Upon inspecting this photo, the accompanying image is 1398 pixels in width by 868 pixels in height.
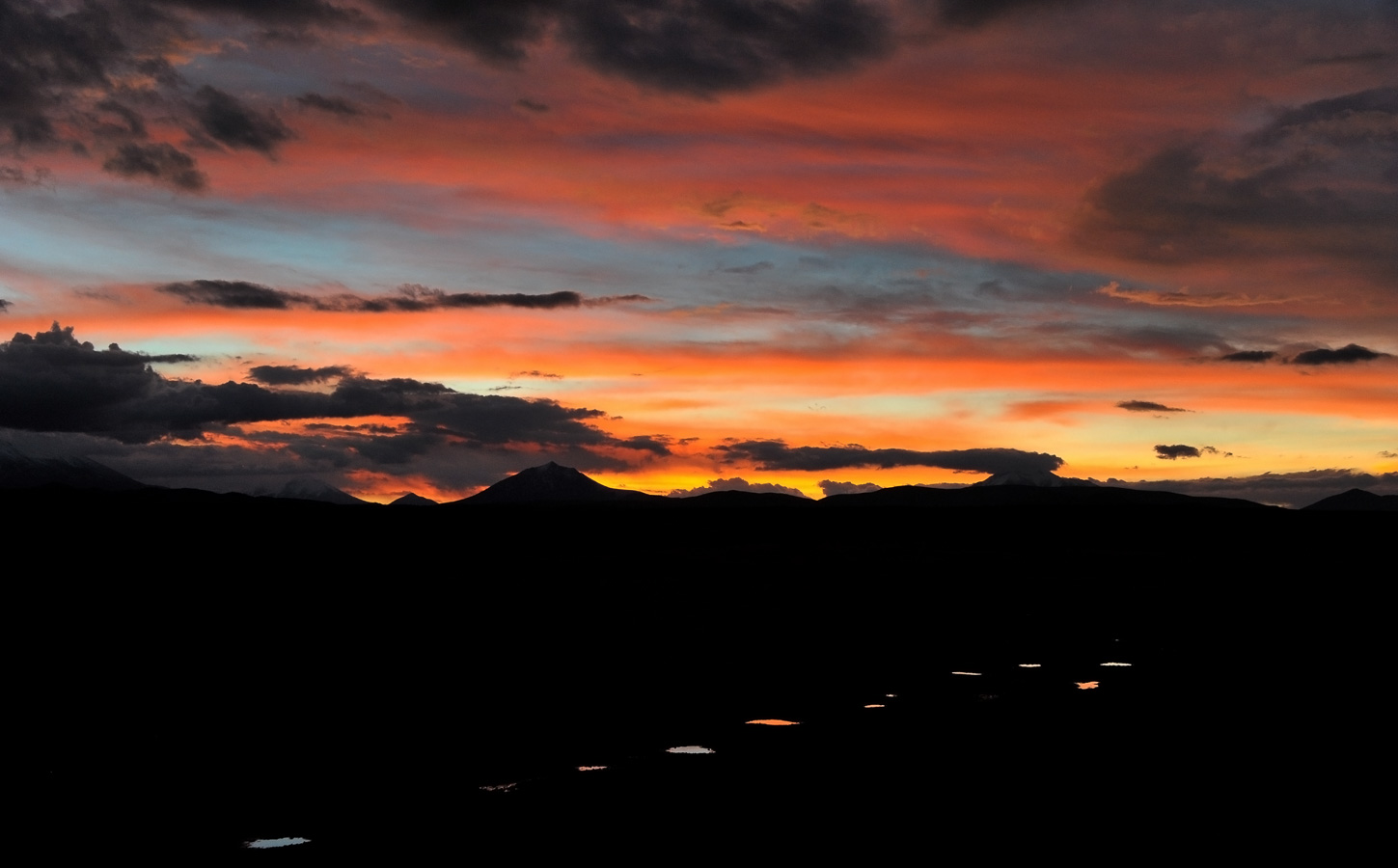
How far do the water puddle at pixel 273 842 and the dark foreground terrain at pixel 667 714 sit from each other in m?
0.20

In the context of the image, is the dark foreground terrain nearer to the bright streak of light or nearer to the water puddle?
the water puddle

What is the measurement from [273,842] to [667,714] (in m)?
9.85

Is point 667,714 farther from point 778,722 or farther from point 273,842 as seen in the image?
point 273,842

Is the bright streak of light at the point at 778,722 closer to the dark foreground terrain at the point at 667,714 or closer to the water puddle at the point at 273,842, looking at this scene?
the dark foreground terrain at the point at 667,714

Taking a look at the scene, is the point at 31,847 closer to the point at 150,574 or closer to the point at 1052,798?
the point at 1052,798

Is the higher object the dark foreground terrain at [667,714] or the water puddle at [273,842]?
the dark foreground terrain at [667,714]

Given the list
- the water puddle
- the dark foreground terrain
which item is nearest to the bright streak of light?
the dark foreground terrain

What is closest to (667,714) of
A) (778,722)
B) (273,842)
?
(778,722)

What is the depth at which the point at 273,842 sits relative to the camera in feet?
48.3

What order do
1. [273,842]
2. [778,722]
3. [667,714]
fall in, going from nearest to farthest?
[273,842]
[778,722]
[667,714]

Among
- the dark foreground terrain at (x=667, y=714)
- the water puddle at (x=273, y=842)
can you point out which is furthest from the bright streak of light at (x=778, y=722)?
the water puddle at (x=273, y=842)

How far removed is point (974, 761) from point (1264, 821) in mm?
4733

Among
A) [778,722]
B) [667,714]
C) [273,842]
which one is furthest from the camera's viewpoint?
Result: [667,714]

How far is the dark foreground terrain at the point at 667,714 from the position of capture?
15289mm
